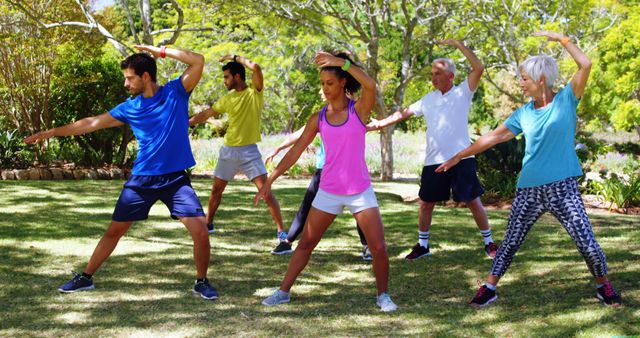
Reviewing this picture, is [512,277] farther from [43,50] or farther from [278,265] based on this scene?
[43,50]

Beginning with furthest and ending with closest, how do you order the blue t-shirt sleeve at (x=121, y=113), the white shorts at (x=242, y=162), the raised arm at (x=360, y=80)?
the white shorts at (x=242, y=162)
the blue t-shirt sleeve at (x=121, y=113)
the raised arm at (x=360, y=80)

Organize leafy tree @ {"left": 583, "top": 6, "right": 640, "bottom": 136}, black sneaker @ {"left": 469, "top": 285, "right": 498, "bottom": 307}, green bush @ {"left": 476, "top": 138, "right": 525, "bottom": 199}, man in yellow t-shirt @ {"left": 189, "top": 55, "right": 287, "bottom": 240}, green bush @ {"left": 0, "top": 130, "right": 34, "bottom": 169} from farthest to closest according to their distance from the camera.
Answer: leafy tree @ {"left": 583, "top": 6, "right": 640, "bottom": 136}, green bush @ {"left": 0, "top": 130, "right": 34, "bottom": 169}, green bush @ {"left": 476, "top": 138, "right": 525, "bottom": 199}, man in yellow t-shirt @ {"left": 189, "top": 55, "right": 287, "bottom": 240}, black sneaker @ {"left": 469, "top": 285, "right": 498, "bottom": 307}

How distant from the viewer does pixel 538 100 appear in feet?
16.3

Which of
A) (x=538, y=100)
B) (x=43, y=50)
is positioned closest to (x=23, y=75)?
(x=43, y=50)

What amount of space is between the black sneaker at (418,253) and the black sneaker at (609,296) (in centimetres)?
221

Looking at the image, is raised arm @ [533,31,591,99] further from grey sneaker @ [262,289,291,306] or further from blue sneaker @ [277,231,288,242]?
blue sneaker @ [277,231,288,242]

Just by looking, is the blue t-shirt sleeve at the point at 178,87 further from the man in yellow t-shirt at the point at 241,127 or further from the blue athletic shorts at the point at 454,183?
the blue athletic shorts at the point at 454,183

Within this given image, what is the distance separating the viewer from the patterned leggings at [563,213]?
190 inches

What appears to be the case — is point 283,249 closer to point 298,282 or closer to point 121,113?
point 298,282

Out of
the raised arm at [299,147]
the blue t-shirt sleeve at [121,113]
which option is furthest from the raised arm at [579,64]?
the blue t-shirt sleeve at [121,113]

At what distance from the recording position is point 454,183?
6.77 metres

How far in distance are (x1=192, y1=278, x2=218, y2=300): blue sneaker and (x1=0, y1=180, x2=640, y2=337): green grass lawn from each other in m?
0.08

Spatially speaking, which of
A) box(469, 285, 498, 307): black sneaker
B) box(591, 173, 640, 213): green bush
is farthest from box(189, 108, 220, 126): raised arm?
box(591, 173, 640, 213): green bush

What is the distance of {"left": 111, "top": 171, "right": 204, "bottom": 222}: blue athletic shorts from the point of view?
17.7 ft
